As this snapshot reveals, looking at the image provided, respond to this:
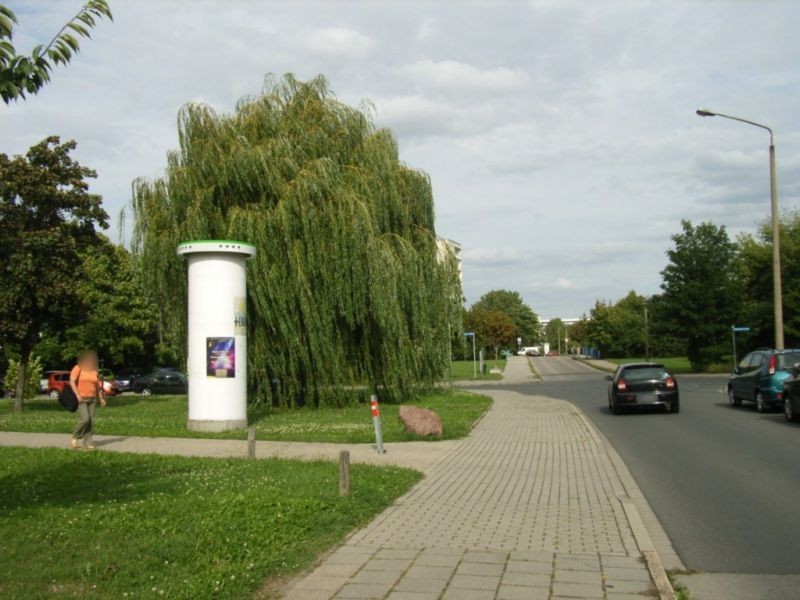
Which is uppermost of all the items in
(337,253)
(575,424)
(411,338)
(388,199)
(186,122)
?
→ (186,122)

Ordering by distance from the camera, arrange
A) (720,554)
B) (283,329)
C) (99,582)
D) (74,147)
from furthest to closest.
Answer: (74,147)
(283,329)
(720,554)
(99,582)

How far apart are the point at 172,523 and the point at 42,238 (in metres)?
20.5

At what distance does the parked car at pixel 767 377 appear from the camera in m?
19.5

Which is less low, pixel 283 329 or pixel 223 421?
pixel 283 329

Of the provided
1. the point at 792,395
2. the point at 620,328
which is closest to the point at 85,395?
the point at 792,395

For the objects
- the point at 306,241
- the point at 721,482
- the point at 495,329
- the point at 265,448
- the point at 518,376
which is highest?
the point at 306,241

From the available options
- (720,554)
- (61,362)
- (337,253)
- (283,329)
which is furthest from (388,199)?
(61,362)

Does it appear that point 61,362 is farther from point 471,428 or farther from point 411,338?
point 471,428

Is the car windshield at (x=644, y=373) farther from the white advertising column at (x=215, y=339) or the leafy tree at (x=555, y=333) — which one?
the leafy tree at (x=555, y=333)

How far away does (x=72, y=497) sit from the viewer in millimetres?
8414

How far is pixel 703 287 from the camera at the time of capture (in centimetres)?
4975

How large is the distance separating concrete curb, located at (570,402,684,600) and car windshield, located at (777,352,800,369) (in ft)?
27.7

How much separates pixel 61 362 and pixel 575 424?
136ft

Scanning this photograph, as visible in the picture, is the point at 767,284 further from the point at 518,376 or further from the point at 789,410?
the point at 789,410
